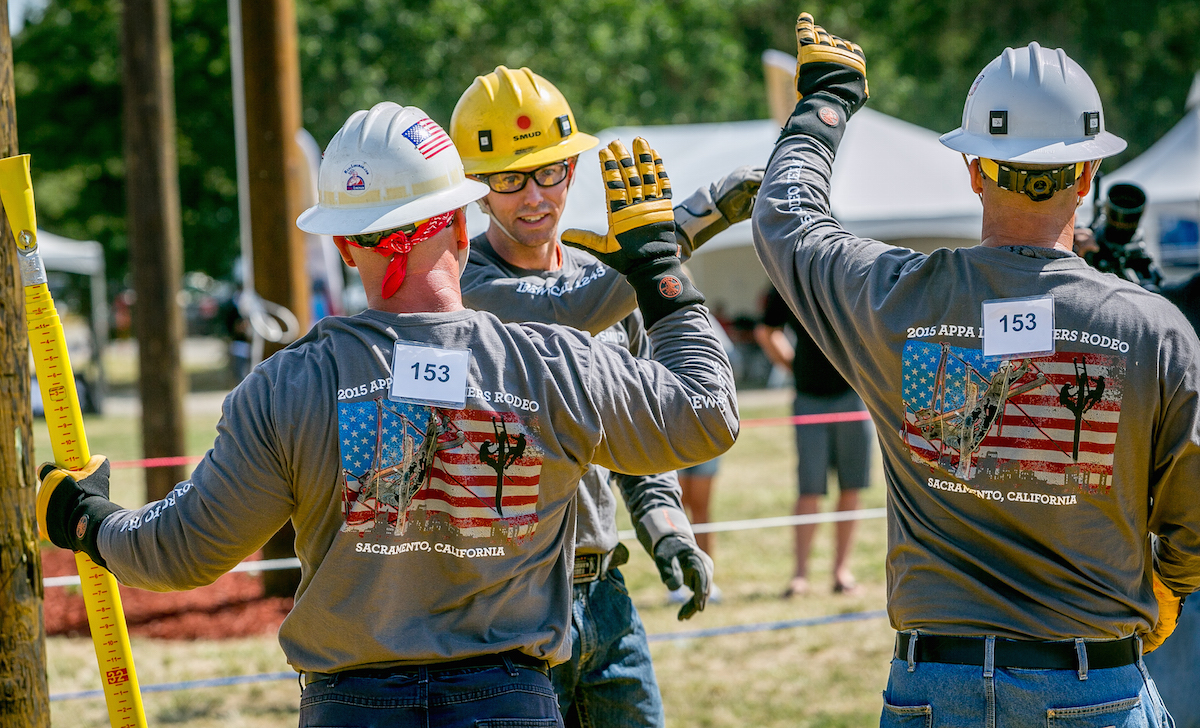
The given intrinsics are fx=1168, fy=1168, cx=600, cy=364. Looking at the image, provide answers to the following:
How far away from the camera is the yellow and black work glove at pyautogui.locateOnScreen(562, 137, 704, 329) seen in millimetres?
2289

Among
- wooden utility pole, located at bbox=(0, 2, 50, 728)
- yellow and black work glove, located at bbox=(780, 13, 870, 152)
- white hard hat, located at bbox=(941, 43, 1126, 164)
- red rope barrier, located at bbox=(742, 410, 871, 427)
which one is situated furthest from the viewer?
red rope barrier, located at bbox=(742, 410, 871, 427)

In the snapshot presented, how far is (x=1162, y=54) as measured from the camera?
97.0 feet

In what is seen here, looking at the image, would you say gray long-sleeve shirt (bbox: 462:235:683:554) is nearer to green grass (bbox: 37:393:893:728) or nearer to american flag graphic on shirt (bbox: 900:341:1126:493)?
american flag graphic on shirt (bbox: 900:341:1126:493)

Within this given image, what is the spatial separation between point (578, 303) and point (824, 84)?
0.80 metres

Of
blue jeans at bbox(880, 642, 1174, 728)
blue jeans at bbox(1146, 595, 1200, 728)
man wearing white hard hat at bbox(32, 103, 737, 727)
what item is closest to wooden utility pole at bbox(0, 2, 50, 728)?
man wearing white hard hat at bbox(32, 103, 737, 727)

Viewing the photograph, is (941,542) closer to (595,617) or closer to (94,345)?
(595,617)

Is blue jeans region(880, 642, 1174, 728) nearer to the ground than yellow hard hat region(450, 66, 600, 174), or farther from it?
nearer to the ground

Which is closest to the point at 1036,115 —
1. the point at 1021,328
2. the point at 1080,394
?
the point at 1021,328

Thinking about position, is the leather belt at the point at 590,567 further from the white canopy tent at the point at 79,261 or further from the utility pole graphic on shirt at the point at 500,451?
the white canopy tent at the point at 79,261

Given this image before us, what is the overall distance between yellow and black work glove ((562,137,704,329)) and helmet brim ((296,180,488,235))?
29cm

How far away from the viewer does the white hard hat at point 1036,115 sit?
2236 millimetres

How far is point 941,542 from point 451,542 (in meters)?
0.96

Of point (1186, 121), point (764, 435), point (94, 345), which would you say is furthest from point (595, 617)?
point (94, 345)

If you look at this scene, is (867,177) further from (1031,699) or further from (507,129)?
(1031,699)
